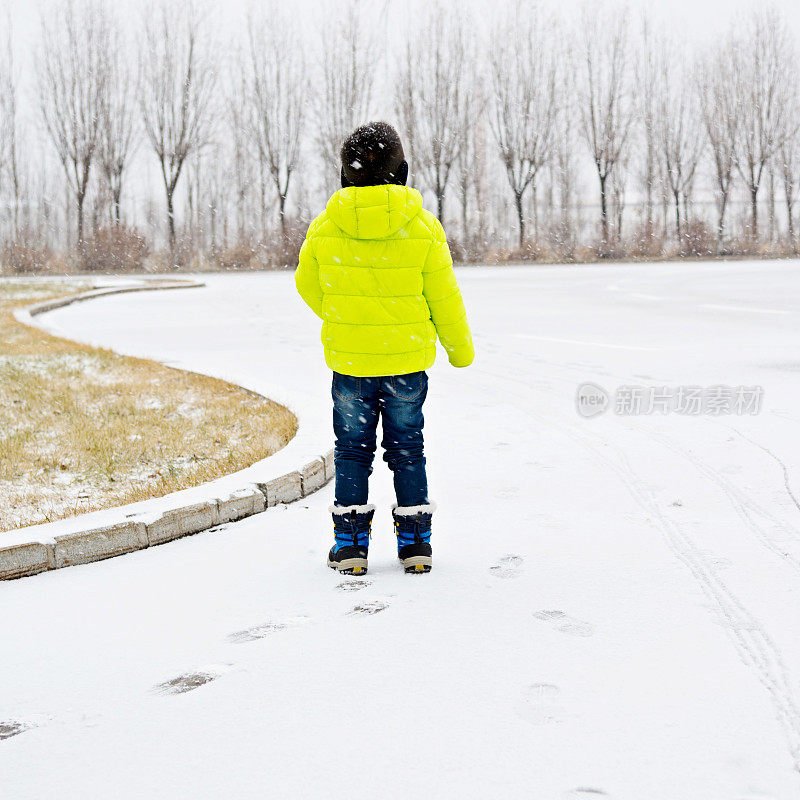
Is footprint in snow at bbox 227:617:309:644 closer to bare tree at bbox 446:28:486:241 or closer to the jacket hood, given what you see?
the jacket hood

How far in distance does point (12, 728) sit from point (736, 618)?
6.89ft

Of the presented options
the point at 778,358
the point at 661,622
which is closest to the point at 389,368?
the point at 661,622

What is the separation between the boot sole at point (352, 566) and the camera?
3.26 meters

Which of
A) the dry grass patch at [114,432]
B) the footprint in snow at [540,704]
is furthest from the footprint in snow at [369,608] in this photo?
the dry grass patch at [114,432]

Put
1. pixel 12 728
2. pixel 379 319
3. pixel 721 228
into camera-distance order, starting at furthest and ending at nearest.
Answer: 1. pixel 721 228
2. pixel 379 319
3. pixel 12 728

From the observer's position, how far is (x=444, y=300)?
3.20 metres

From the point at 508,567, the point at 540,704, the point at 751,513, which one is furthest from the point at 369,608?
the point at 751,513

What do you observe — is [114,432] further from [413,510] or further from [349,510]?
[413,510]

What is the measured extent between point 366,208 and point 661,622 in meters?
1.67

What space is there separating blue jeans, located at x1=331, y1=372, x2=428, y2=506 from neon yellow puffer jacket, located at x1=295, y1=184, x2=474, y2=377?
7 centimetres

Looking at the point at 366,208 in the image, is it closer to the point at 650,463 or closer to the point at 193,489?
the point at 193,489

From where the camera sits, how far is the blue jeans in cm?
321

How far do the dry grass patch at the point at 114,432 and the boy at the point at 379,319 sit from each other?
1314 millimetres

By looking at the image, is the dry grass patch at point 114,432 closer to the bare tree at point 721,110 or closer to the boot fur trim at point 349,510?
the boot fur trim at point 349,510
